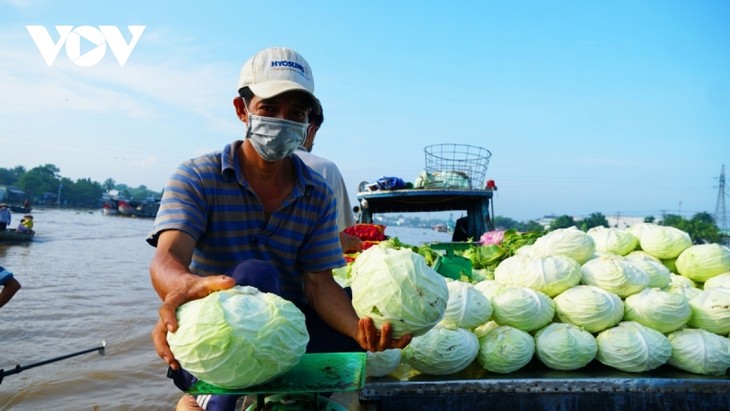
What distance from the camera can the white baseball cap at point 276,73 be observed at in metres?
2.19

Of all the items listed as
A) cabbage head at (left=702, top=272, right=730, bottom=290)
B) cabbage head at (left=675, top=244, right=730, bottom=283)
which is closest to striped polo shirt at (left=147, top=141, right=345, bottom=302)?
cabbage head at (left=702, top=272, right=730, bottom=290)

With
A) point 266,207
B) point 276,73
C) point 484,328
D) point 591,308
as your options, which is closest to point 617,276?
point 591,308

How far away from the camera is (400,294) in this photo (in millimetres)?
1843

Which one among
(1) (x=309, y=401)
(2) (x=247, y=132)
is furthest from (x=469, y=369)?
(2) (x=247, y=132)

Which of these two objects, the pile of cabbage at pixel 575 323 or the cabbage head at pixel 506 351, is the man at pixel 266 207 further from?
the cabbage head at pixel 506 351

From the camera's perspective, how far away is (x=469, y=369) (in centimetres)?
309

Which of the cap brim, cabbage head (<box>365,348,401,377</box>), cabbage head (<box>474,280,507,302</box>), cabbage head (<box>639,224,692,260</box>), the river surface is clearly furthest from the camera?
the river surface

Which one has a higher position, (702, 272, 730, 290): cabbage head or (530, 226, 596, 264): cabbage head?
(530, 226, 596, 264): cabbage head

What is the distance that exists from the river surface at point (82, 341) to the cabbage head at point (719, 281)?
4968 millimetres

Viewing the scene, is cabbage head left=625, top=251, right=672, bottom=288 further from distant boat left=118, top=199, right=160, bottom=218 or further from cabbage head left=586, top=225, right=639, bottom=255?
distant boat left=118, top=199, right=160, bottom=218

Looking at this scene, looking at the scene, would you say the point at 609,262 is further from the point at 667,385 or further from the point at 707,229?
the point at 707,229

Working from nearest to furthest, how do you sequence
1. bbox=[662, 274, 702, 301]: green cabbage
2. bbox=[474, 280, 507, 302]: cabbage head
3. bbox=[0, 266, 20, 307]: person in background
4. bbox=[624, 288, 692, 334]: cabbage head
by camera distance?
1. bbox=[624, 288, 692, 334]: cabbage head
2. bbox=[474, 280, 507, 302]: cabbage head
3. bbox=[662, 274, 702, 301]: green cabbage
4. bbox=[0, 266, 20, 307]: person in background

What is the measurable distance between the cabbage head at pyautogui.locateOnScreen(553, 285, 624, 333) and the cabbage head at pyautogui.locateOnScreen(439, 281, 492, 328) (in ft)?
1.76

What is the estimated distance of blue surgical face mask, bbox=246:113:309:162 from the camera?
7.52 feet
